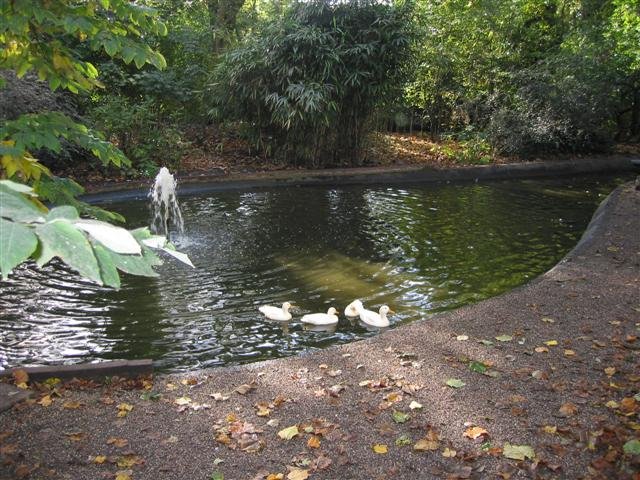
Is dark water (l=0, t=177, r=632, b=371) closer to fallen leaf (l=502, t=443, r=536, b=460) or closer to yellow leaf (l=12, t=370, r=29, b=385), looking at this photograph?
yellow leaf (l=12, t=370, r=29, b=385)

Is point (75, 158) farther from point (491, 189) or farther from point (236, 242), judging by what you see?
point (491, 189)

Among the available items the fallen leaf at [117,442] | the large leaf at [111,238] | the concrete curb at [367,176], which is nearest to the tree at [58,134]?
the large leaf at [111,238]

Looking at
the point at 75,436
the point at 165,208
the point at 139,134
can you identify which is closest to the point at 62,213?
the point at 75,436

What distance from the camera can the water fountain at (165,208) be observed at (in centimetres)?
862

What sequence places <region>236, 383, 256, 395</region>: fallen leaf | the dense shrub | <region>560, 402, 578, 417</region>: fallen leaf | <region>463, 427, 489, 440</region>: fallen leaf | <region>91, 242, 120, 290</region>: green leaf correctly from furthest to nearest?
1. the dense shrub
2. <region>236, 383, 256, 395</region>: fallen leaf
3. <region>560, 402, 578, 417</region>: fallen leaf
4. <region>463, 427, 489, 440</region>: fallen leaf
5. <region>91, 242, 120, 290</region>: green leaf

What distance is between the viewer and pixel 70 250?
0.84 m

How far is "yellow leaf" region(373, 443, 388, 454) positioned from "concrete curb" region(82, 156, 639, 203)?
8385 millimetres

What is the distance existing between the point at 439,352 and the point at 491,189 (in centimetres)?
819

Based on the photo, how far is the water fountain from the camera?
28.3 ft

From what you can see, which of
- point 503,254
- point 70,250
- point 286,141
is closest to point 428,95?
point 286,141

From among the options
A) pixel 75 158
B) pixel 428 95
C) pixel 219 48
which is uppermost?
pixel 219 48

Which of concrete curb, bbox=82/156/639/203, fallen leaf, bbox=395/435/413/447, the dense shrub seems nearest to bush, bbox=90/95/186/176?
concrete curb, bbox=82/156/639/203

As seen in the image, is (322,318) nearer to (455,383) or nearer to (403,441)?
(455,383)

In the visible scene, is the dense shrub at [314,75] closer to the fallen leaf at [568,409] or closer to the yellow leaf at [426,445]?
the fallen leaf at [568,409]
